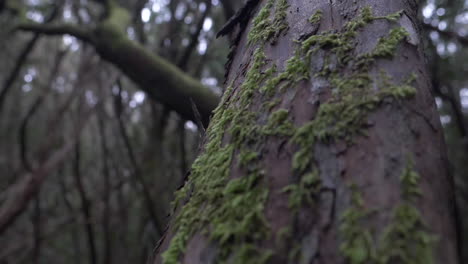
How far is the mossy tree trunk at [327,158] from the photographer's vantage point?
0.69 metres

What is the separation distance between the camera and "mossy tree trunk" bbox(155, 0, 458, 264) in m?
0.69

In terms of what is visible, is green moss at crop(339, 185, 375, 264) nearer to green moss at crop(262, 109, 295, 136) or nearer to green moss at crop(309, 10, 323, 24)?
green moss at crop(262, 109, 295, 136)

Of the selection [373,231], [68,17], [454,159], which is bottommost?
[454,159]

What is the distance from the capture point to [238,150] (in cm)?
91

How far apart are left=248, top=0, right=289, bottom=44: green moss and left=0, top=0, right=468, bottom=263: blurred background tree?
1477 mm

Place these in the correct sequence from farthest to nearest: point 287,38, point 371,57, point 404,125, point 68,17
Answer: point 68,17 < point 287,38 < point 371,57 < point 404,125

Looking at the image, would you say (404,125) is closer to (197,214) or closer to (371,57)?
(371,57)

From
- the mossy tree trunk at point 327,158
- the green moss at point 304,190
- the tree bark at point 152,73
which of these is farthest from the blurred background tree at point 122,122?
the green moss at point 304,190

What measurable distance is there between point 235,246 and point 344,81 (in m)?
0.41

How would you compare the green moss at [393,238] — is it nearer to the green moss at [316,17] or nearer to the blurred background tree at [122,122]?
the green moss at [316,17]

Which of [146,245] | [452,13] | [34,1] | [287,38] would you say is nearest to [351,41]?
[287,38]

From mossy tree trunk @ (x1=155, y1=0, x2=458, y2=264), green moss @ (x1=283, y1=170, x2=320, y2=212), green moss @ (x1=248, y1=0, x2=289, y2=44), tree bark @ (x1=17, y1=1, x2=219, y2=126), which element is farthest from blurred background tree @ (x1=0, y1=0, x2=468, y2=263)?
green moss @ (x1=283, y1=170, x2=320, y2=212)

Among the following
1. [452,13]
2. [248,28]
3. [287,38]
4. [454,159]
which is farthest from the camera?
[454,159]

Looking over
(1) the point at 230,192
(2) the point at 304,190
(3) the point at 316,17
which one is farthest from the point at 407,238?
(3) the point at 316,17
